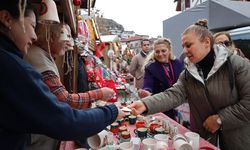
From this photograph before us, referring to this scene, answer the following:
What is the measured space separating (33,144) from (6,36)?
37.3 inches

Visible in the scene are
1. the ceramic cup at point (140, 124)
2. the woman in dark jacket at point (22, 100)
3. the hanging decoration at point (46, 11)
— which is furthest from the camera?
the ceramic cup at point (140, 124)

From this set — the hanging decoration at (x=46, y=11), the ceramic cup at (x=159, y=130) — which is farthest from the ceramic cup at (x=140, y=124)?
the hanging decoration at (x=46, y=11)

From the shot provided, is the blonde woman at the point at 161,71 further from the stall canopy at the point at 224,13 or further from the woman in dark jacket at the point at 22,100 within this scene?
the stall canopy at the point at 224,13

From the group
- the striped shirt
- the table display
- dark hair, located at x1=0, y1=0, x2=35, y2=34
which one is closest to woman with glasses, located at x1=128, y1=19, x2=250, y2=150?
the table display

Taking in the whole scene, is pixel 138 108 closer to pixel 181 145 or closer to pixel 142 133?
pixel 142 133

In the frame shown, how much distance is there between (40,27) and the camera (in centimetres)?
166

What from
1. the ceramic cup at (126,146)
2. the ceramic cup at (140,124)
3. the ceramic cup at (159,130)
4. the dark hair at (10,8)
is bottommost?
the ceramic cup at (140,124)

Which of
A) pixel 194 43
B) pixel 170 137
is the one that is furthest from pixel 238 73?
pixel 170 137

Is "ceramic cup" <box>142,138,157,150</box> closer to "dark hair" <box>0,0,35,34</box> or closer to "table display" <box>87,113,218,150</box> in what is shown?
"table display" <box>87,113,218,150</box>

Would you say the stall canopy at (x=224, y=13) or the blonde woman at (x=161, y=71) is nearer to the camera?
the blonde woman at (x=161, y=71)

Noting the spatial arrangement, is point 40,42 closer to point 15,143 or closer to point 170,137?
point 15,143

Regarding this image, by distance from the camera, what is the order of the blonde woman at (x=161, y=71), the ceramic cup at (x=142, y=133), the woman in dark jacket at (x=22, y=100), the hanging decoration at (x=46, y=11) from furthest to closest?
1. the blonde woman at (x=161, y=71)
2. the ceramic cup at (x=142, y=133)
3. the hanging decoration at (x=46, y=11)
4. the woman in dark jacket at (x=22, y=100)

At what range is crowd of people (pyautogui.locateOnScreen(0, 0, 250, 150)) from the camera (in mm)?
823

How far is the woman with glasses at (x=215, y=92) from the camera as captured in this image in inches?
65.2
